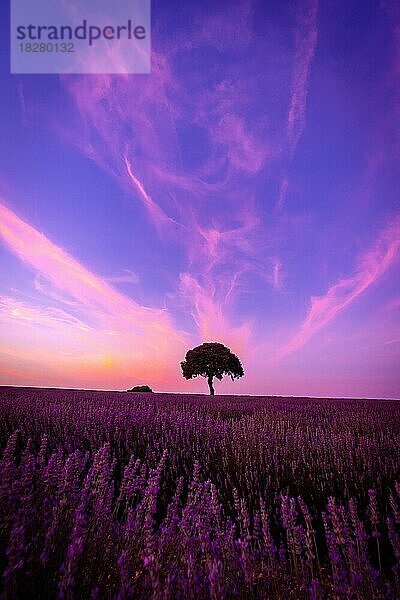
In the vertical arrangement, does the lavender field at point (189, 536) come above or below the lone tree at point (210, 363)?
below


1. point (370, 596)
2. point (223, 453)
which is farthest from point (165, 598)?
point (223, 453)

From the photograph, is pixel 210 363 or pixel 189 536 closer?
pixel 189 536

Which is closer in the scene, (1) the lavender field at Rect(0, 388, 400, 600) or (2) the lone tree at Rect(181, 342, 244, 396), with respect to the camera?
(1) the lavender field at Rect(0, 388, 400, 600)

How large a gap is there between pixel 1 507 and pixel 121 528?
26.0 inches

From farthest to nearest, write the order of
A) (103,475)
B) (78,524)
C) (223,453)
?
(223,453) → (103,475) → (78,524)

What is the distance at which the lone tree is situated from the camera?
2864 centimetres

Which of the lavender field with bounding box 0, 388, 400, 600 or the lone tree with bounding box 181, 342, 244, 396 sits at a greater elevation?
the lone tree with bounding box 181, 342, 244, 396

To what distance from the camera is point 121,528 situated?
1785 mm

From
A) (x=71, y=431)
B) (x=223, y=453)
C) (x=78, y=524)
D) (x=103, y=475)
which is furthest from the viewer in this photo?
(x=71, y=431)

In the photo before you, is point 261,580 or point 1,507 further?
point 261,580

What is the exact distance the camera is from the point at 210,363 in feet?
94.2

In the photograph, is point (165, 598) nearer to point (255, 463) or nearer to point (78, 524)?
point (78, 524)

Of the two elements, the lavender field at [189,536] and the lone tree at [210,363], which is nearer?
the lavender field at [189,536]

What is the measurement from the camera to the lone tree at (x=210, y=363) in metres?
28.6
